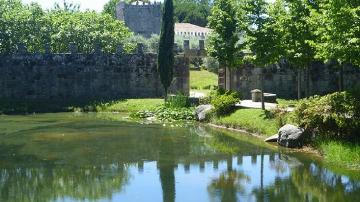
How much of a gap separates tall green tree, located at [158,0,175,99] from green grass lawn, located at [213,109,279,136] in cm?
802

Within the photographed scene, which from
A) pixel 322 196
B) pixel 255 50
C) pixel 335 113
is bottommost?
pixel 322 196

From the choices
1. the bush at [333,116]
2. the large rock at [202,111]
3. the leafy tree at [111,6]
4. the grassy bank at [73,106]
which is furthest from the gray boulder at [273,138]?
the leafy tree at [111,6]

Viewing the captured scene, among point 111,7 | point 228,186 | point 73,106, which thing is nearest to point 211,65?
point 73,106

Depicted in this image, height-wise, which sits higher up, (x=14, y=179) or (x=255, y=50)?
(x=255, y=50)

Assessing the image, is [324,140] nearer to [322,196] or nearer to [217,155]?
[217,155]

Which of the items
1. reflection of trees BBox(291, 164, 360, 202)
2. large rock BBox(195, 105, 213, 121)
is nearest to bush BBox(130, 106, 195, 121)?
large rock BBox(195, 105, 213, 121)

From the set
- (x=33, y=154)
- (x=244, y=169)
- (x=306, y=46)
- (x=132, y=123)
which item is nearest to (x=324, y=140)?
(x=244, y=169)

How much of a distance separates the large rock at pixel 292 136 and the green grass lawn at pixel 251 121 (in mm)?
2080

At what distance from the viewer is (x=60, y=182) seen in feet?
49.6

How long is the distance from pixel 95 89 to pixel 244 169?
959 inches

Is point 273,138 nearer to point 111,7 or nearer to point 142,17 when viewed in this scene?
point 142,17

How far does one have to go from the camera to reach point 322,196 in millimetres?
13531

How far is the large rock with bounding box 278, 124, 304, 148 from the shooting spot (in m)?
20.2

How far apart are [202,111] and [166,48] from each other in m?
6.98
